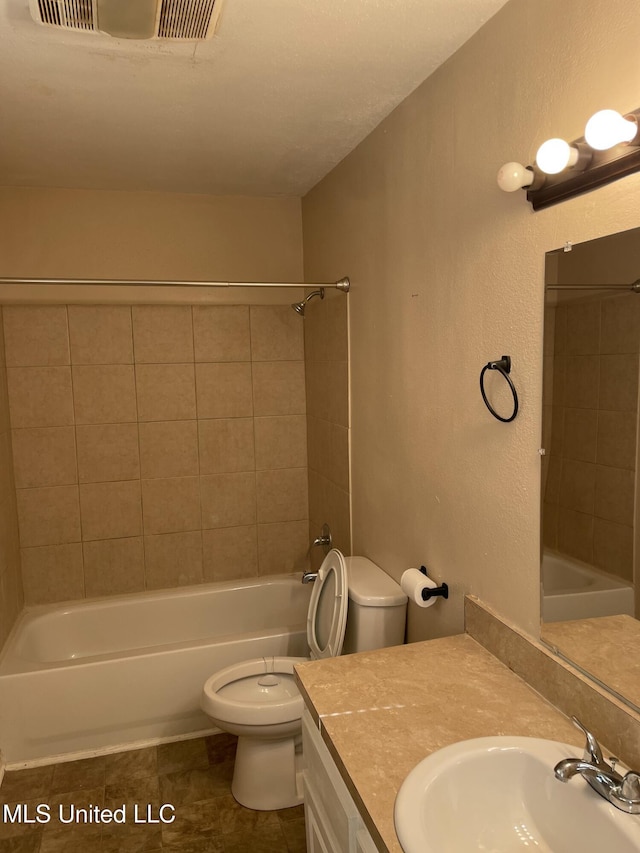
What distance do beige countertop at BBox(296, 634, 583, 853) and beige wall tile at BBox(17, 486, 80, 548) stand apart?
74.1 inches

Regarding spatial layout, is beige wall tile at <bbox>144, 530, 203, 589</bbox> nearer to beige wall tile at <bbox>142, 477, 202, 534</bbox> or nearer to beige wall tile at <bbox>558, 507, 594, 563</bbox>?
beige wall tile at <bbox>142, 477, 202, 534</bbox>

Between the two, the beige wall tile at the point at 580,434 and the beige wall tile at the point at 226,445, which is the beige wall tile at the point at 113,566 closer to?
the beige wall tile at the point at 226,445

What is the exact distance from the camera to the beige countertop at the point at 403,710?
1.22 metres

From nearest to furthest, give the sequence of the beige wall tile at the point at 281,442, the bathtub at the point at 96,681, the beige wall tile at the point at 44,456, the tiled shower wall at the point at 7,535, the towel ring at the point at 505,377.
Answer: the towel ring at the point at 505,377, the bathtub at the point at 96,681, the tiled shower wall at the point at 7,535, the beige wall tile at the point at 44,456, the beige wall tile at the point at 281,442

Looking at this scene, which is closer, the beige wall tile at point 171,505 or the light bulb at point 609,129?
the light bulb at point 609,129

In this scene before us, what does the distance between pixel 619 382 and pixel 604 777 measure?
700 mm

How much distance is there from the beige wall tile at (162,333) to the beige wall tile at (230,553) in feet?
3.04

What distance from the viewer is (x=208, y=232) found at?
10.5ft

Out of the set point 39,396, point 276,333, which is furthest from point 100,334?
point 276,333

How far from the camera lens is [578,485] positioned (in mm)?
1374

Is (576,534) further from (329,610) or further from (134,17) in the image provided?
(134,17)

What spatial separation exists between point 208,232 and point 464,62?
177cm

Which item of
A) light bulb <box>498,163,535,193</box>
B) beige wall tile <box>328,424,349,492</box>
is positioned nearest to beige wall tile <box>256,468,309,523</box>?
beige wall tile <box>328,424,349,492</box>

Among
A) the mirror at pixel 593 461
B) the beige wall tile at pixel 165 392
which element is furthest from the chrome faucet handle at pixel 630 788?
the beige wall tile at pixel 165 392
